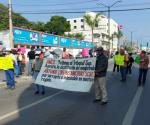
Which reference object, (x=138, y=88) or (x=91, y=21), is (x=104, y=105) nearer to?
(x=138, y=88)

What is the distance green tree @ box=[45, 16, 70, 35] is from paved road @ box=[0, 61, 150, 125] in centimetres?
8971

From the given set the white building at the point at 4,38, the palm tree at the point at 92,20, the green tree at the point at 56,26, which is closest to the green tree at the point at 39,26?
the green tree at the point at 56,26

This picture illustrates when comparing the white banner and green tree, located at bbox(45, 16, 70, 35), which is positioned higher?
green tree, located at bbox(45, 16, 70, 35)

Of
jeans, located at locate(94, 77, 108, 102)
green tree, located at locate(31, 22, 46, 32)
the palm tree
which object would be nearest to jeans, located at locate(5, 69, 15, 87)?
jeans, located at locate(94, 77, 108, 102)

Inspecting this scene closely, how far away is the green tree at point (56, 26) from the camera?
106 metres

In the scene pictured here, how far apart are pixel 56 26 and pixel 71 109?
9834 cm

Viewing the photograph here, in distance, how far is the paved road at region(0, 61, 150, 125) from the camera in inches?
359

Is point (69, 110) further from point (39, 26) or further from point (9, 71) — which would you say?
point (39, 26)

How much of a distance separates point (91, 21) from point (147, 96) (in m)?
79.1

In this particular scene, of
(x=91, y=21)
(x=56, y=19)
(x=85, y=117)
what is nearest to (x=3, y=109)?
(x=85, y=117)

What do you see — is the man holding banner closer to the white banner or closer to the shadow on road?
the shadow on road

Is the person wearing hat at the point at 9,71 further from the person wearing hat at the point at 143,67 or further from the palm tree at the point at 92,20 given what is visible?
the palm tree at the point at 92,20

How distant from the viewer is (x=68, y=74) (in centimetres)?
1392

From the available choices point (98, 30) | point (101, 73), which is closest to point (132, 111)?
point (101, 73)
